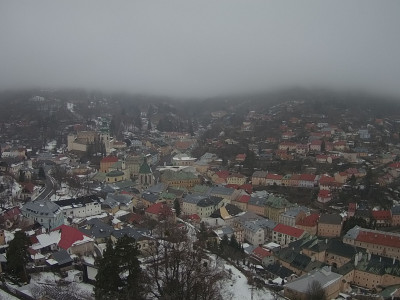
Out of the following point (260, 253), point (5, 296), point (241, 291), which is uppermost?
point (5, 296)

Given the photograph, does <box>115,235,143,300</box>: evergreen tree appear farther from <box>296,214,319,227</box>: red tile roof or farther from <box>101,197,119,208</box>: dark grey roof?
<box>296,214,319,227</box>: red tile roof

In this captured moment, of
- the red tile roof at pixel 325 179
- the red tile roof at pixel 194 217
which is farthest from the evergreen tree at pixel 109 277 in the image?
the red tile roof at pixel 325 179

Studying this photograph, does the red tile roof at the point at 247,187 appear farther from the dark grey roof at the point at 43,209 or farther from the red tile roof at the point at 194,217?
the dark grey roof at the point at 43,209

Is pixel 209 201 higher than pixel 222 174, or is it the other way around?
pixel 209 201

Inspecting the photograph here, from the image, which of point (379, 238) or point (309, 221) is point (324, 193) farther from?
point (379, 238)

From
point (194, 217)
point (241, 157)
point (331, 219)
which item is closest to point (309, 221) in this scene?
point (331, 219)

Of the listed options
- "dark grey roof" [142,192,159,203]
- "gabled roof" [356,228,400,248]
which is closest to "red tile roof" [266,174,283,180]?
"dark grey roof" [142,192,159,203]
